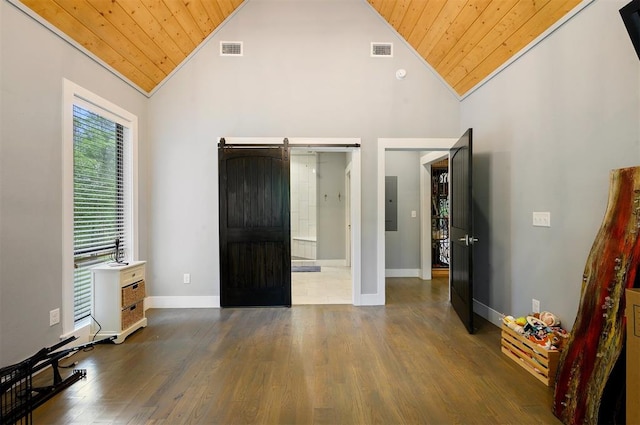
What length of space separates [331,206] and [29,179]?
5446 mm

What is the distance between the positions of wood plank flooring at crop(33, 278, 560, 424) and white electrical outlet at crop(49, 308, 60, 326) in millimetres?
370

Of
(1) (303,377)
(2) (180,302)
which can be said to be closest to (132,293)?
(2) (180,302)

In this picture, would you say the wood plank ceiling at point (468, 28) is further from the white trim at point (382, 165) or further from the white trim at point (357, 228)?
the white trim at point (357, 228)

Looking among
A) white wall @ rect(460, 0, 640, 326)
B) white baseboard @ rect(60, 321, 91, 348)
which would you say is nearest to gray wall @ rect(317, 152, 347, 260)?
white wall @ rect(460, 0, 640, 326)

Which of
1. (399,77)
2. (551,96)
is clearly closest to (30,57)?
(399,77)

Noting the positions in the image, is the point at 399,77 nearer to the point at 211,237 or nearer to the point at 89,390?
the point at 211,237

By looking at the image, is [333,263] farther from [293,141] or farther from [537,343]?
[537,343]

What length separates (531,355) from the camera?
2260 millimetres

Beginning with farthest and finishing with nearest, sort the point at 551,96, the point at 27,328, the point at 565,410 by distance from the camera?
the point at 551,96 < the point at 27,328 < the point at 565,410

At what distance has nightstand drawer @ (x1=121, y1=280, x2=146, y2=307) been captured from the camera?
290cm

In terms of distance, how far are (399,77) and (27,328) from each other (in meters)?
4.56

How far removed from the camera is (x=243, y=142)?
3.87 metres

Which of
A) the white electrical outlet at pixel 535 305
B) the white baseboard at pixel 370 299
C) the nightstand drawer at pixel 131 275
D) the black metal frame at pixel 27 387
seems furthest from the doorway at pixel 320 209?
the black metal frame at pixel 27 387

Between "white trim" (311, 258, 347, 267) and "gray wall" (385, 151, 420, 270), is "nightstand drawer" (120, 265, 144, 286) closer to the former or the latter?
"gray wall" (385, 151, 420, 270)
